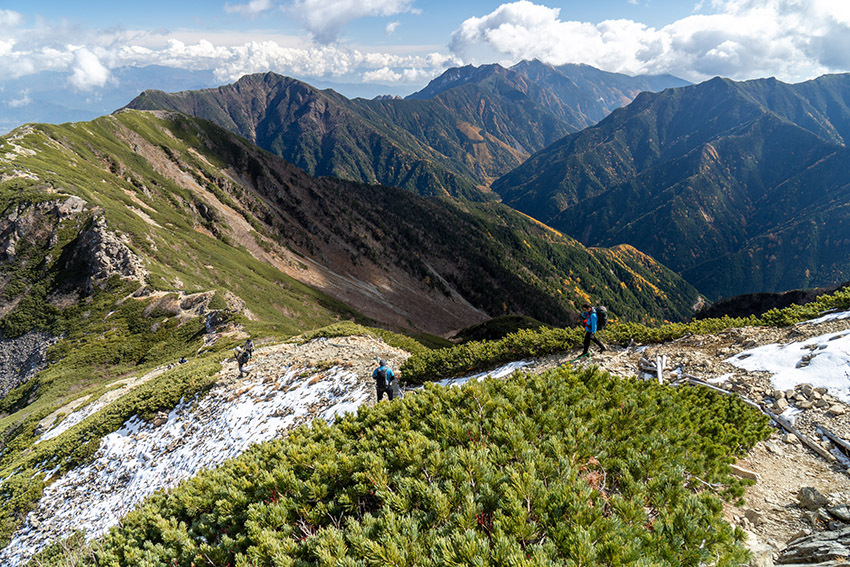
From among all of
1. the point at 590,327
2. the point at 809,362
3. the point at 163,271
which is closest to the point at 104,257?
the point at 163,271

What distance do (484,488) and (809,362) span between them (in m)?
11.8

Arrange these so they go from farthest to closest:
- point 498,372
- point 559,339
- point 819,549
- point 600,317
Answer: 1. point 559,339
2. point 498,372
3. point 600,317
4. point 819,549

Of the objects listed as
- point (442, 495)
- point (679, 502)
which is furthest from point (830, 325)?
point (442, 495)

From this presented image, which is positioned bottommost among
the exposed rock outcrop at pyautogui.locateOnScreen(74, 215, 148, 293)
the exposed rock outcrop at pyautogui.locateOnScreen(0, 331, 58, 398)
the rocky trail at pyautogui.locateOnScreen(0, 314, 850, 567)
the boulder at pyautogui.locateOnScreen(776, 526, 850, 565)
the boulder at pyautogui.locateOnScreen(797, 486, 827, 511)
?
the exposed rock outcrop at pyautogui.locateOnScreen(0, 331, 58, 398)

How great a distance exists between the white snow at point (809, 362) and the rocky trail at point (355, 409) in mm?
82

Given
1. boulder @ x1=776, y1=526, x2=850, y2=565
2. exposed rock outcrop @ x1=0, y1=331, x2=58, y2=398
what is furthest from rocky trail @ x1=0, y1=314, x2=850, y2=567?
exposed rock outcrop @ x1=0, y1=331, x2=58, y2=398

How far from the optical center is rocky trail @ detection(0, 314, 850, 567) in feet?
21.4

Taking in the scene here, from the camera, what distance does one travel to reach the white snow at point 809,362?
9.92 m

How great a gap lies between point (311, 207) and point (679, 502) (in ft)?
409

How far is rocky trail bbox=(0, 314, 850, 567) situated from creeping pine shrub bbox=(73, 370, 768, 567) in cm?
95

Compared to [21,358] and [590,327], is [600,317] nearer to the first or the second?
[590,327]

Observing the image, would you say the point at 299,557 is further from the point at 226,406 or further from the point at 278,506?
the point at 226,406

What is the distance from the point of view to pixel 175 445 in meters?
17.9

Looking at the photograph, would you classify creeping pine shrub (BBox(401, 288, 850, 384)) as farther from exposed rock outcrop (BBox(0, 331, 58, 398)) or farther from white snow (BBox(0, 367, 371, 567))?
exposed rock outcrop (BBox(0, 331, 58, 398))
